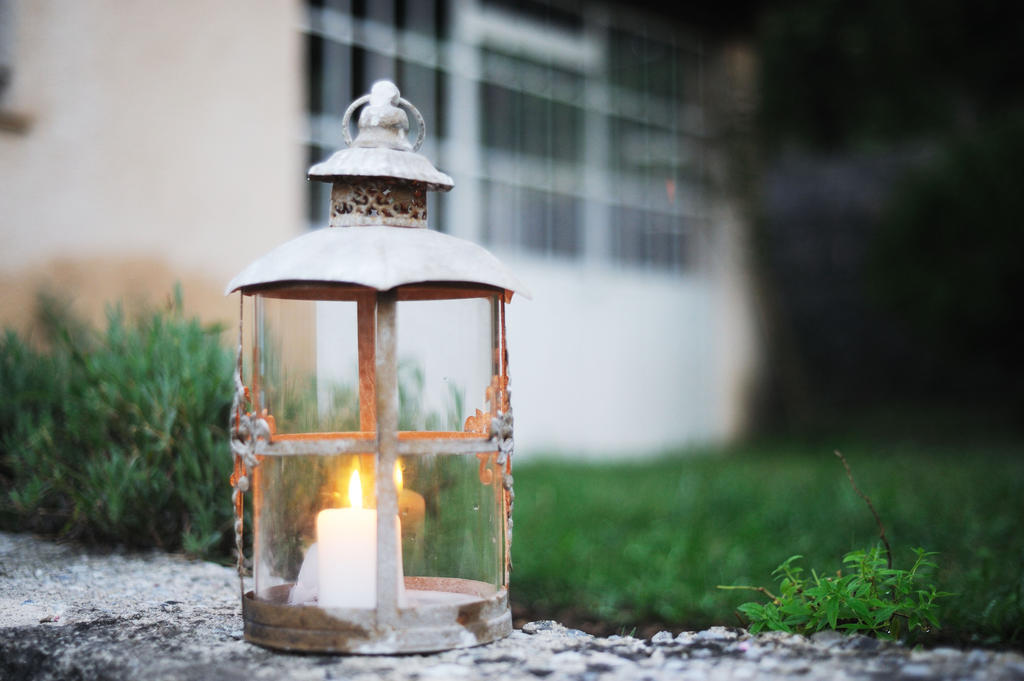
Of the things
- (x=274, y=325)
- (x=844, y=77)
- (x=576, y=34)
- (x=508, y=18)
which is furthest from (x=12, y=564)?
(x=844, y=77)

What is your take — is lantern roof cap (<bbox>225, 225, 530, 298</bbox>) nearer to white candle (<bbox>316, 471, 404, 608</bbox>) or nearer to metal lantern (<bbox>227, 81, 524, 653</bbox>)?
metal lantern (<bbox>227, 81, 524, 653</bbox>)

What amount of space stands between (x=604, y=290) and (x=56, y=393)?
464cm

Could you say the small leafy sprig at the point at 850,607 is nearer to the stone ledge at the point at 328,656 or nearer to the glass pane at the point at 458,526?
the stone ledge at the point at 328,656

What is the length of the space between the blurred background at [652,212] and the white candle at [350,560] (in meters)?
1.24

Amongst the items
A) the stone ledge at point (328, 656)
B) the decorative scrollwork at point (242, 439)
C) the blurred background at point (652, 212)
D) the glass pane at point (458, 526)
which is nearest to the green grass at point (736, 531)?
the blurred background at point (652, 212)

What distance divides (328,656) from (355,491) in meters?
0.25

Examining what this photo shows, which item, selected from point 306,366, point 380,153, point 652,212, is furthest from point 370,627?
point 652,212

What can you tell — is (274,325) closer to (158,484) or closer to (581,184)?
(158,484)

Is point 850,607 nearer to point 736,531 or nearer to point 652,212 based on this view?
point 736,531

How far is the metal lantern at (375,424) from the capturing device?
1.53m

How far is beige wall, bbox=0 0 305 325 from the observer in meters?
3.31

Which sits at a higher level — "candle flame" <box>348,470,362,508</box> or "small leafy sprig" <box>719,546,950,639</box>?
"candle flame" <box>348,470,362,508</box>

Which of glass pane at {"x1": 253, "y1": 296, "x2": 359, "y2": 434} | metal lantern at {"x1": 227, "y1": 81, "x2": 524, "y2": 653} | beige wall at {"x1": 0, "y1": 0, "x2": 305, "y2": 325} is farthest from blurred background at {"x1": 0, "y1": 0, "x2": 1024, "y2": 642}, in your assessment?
glass pane at {"x1": 253, "y1": 296, "x2": 359, "y2": 434}

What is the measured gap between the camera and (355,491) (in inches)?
62.4
